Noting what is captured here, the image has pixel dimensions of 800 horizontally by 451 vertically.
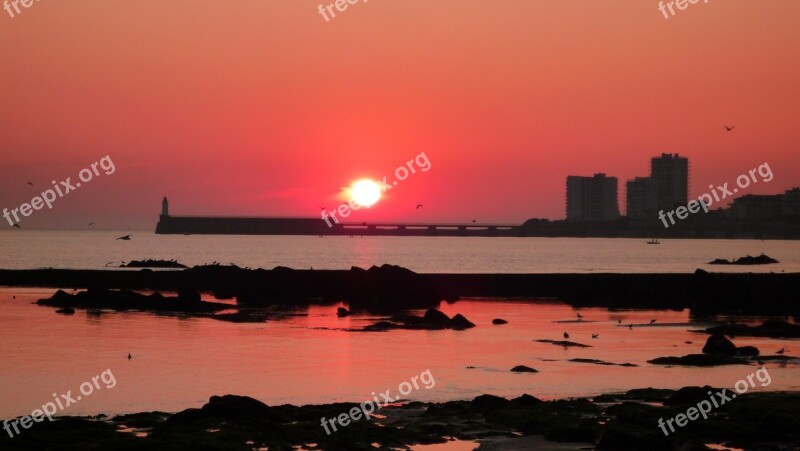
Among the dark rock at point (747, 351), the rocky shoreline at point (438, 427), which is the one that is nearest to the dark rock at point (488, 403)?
the rocky shoreline at point (438, 427)

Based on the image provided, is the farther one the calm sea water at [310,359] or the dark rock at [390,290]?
the dark rock at [390,290]

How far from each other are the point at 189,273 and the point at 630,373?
52027 millimetres

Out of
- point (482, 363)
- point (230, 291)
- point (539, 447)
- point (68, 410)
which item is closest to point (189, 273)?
point (230, 291)

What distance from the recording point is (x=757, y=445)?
63.8 ft

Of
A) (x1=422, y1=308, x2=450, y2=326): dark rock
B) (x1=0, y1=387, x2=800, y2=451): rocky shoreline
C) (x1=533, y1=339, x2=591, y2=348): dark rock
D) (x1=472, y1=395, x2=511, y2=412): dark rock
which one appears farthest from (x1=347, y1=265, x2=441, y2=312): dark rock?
(x1=0, y1=387, x2=800, y2=451): rocky shoreline

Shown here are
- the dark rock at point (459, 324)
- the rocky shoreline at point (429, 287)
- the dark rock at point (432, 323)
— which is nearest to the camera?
the dark rock at point (459, 324)
